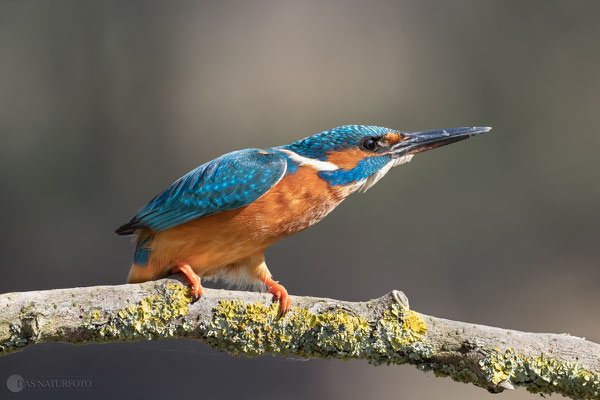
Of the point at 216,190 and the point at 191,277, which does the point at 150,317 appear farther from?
the point at 216,190

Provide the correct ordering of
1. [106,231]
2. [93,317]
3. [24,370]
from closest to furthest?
[93,317] → [24,370] → [106,231]

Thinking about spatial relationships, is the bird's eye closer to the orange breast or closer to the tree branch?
the orange breast

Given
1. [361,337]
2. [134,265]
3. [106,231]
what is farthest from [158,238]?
[106,231]

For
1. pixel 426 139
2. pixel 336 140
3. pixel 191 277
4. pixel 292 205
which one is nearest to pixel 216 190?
pixel 292 205

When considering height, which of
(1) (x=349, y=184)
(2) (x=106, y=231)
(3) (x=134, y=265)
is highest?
(1) (x=349, y=184)

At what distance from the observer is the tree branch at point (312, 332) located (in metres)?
2.05

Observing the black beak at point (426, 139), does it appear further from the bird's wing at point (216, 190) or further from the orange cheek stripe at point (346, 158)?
the bird's wing at point (216, 190)

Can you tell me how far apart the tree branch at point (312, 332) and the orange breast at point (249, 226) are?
36 centimetres

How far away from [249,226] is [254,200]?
93 mm

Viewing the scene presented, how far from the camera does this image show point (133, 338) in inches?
84.4

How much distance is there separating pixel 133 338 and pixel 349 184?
3.22 feet

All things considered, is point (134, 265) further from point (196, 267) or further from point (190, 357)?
point (190, 357)

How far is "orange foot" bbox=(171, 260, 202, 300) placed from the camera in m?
2.26

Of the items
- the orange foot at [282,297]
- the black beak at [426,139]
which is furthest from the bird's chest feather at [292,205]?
the black beak at [426,139]
